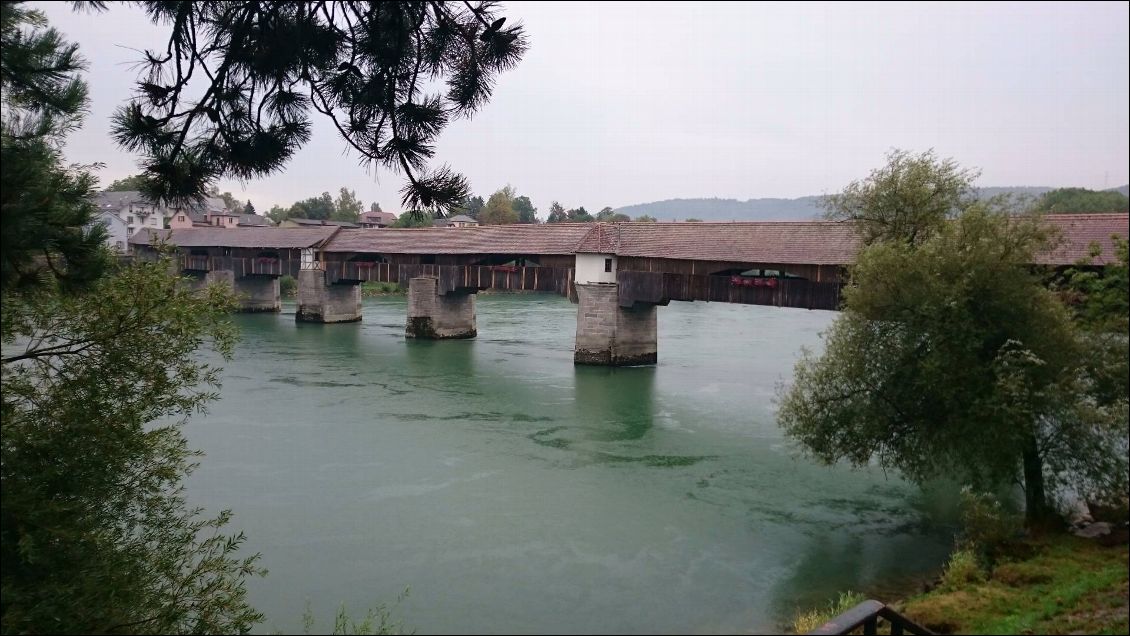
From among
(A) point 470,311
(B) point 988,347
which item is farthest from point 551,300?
(B) point 988,347

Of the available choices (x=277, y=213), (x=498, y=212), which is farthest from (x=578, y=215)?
(x=277, y=213)

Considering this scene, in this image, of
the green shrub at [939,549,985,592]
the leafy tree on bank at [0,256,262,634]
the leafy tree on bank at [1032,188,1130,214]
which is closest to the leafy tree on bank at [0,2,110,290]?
the leafy tree on bank at [0,256,262,634]

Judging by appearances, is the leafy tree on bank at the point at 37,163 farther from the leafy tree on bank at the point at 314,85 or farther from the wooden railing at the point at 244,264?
the wooden railing at the point at 244,264

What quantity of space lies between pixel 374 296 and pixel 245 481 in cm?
3318

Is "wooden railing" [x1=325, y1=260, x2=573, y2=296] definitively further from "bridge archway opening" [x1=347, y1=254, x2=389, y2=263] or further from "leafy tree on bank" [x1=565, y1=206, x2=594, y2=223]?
"leafy tree on bank" [x1=565, y1=206, x2=594, y2=223]

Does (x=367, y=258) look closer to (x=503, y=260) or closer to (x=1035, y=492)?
(x=503, y=260)

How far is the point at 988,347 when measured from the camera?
9.05 metres

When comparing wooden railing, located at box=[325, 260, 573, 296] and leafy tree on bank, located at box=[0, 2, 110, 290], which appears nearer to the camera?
leafy tree on bank, located at box=[0, 2, 110, 290]

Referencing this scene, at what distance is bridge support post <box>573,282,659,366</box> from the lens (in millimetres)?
22703

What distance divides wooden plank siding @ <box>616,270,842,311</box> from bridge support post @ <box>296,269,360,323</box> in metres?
A: 14.3

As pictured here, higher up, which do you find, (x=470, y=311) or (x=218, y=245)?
(x=218, y=245)

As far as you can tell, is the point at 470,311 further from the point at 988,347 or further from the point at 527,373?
the point at 988,347

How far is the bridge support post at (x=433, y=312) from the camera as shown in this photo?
2809cm

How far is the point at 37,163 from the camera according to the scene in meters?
2.90
